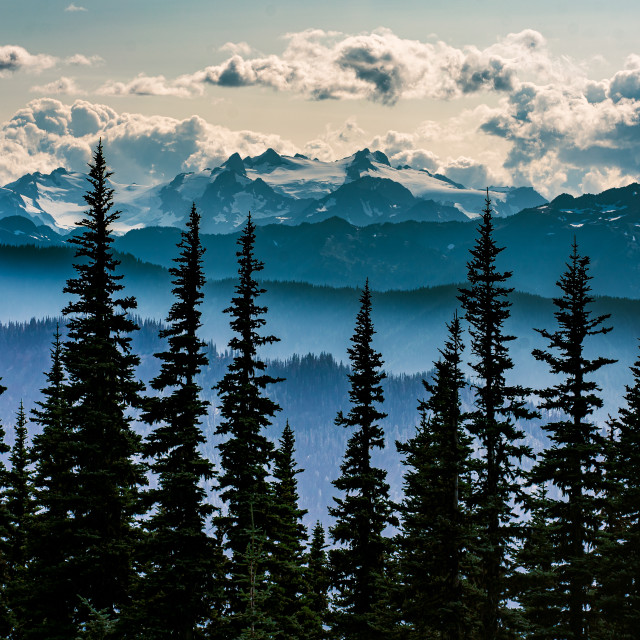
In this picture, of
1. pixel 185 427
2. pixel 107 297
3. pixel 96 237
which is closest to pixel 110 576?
pixel 185 427

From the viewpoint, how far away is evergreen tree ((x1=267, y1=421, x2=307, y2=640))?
91.7 feet

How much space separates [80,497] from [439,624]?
11934 millimetres

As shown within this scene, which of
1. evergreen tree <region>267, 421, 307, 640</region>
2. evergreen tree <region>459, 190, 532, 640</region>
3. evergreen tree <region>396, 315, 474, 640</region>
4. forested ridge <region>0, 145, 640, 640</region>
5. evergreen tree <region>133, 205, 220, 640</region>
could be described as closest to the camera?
evergreen tree <region>396, 315, 474, 640</region>

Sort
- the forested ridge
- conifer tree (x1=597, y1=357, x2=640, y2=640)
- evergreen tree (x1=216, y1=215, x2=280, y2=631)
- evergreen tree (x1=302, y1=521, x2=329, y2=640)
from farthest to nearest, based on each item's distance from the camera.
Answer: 1. evergreen tree (x1=302, y1=521, x2=329, y2=640)
2. evergreen tree (x1=216, y1=215, x2=280, y2=631)
3. conifer tree (x1=597, y1=357, x2=640, y2=640)
4. the forested ridge

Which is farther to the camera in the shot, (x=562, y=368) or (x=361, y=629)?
(x=361, y=629)

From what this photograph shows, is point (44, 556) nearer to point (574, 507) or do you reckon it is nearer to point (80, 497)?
point (80, 497)

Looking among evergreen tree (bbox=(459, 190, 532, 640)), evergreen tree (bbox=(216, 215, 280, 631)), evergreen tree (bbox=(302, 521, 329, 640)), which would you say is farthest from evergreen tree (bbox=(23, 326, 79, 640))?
evergreen tree (bbox=(459, 190, 532, 640))

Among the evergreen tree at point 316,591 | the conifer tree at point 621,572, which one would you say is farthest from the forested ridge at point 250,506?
the evergreen tree at point 316,591

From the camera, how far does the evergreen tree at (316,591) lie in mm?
32875

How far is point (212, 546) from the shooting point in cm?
2456

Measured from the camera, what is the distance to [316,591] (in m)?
47.4

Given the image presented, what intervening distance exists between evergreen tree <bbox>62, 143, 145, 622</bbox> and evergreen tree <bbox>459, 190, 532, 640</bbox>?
12035mm

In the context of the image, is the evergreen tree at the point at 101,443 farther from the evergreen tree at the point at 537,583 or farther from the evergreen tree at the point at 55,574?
the evergreen tree at the point at 537,583

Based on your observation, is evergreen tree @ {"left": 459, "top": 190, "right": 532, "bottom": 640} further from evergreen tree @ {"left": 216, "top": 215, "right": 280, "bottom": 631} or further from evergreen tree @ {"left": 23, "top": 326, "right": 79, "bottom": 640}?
evergreen tree @ {"left": 23, "top": 326, "right": 79, "bottom": 640}
